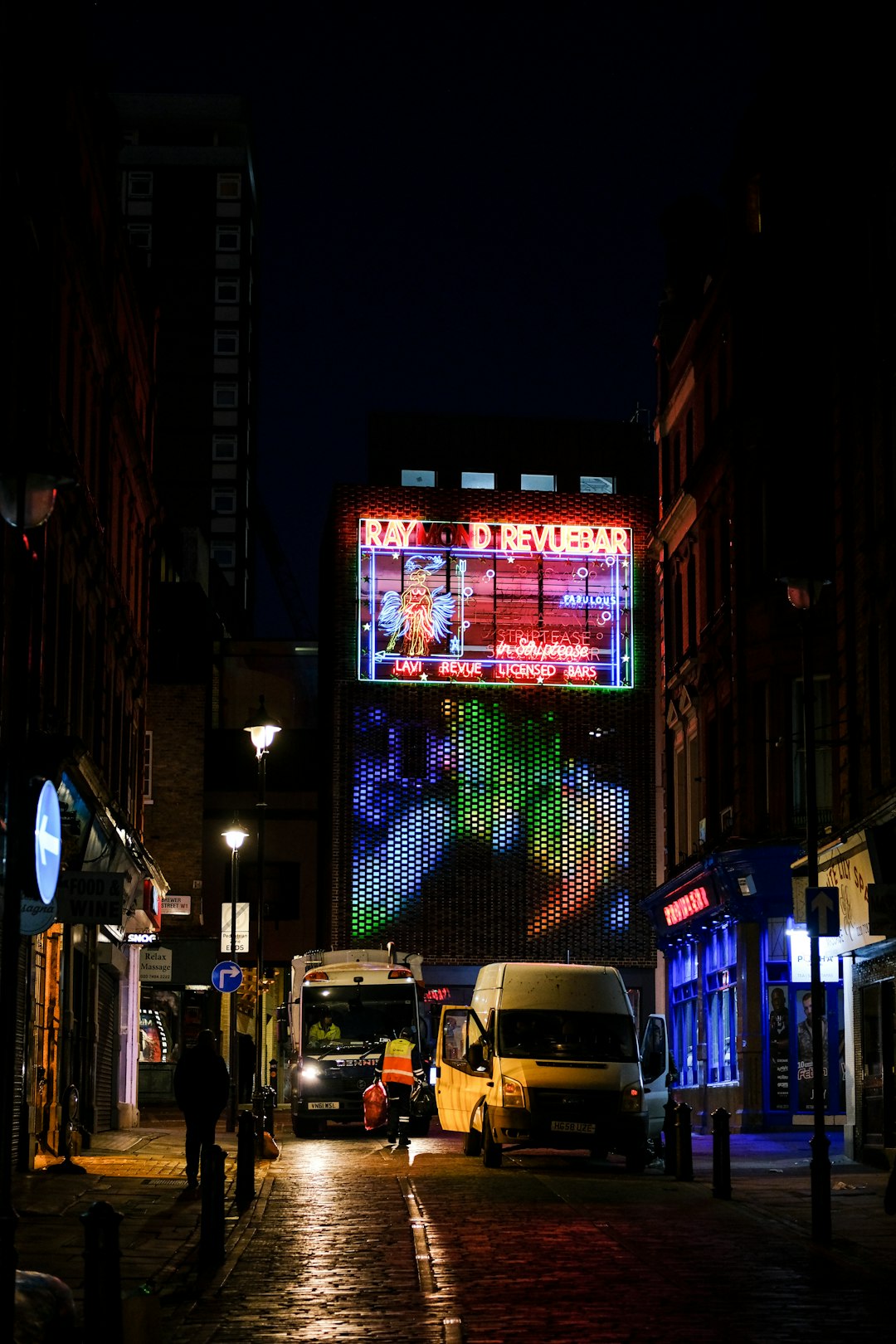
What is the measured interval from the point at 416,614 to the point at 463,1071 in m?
28.0

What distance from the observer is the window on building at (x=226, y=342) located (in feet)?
375

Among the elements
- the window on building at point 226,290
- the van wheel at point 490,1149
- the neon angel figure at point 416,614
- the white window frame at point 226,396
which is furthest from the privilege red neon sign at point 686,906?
the window on building at point 226,290

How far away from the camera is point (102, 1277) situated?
9.71 m

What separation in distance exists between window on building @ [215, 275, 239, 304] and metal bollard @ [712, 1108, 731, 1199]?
326 ft

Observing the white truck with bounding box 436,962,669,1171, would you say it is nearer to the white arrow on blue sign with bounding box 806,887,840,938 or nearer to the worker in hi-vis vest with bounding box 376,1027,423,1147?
the worker in hi-vis vest with bounding box 376,1027,423,1147

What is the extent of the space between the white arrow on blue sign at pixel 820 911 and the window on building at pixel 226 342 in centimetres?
9941

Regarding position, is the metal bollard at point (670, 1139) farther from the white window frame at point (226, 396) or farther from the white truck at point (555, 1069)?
the white window frame at point (226, 396)

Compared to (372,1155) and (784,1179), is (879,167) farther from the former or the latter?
(372,1155)

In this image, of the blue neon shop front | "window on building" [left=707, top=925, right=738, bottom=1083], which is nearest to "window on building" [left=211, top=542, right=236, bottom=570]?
"window on building" [left=707, top=925, right=738, bottom=1083]

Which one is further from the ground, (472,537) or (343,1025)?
(472,537)

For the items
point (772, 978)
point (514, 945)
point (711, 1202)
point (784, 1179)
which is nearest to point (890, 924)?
point (784, 1179)

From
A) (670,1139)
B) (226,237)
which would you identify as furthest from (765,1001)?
(226,237)

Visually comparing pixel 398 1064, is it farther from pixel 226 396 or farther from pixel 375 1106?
pixel 226 396

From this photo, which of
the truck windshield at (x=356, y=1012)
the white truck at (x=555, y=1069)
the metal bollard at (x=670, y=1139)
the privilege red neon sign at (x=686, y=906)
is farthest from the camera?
the privilege red neon sign at (x=686, y=906)
